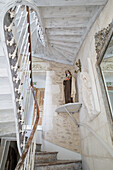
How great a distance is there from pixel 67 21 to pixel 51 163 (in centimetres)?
304

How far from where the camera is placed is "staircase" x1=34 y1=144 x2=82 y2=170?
94.5 inches

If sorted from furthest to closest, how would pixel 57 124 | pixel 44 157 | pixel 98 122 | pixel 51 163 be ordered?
1. pixel 57 124
2. pixel 44 157
3. pixel 51 163
4. pixel 98 122

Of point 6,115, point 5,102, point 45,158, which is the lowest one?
point 45,158

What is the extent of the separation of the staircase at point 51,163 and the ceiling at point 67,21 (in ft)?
9.41

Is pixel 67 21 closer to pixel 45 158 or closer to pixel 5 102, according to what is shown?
pixel 5 102

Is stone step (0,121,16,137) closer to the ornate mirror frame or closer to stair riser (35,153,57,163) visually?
stair riser (35,153,57,163)

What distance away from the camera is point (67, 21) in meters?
2.97

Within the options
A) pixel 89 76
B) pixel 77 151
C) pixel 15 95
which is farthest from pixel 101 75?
pixel 77 151

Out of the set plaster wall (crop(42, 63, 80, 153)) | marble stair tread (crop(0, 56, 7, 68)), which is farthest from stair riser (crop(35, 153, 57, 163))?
marble stair tread (crop(0, 56, 7, 68))

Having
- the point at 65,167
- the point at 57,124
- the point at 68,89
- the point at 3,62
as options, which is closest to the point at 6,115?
the point at 3,62

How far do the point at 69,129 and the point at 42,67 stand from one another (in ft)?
8.00

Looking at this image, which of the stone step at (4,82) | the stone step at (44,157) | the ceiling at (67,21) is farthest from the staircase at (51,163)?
the ceiling at (67,21)

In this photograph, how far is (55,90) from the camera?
14.1 ft

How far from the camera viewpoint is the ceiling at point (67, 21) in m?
2.36
